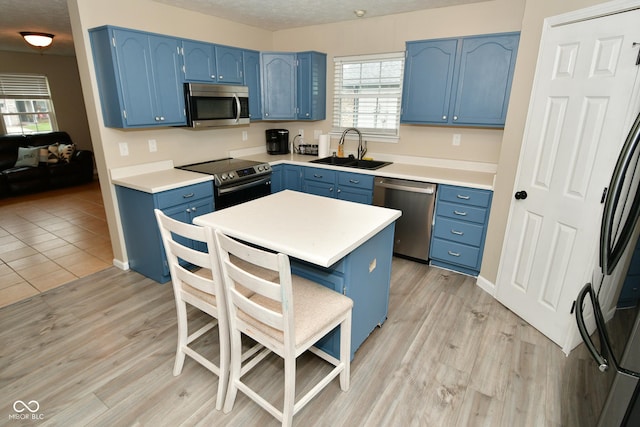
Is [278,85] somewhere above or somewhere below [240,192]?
above

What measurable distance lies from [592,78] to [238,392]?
9.13 feet

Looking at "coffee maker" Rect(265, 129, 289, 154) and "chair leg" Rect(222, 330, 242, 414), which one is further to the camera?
"coffee maker" Rect(265, 129, 289, 154)

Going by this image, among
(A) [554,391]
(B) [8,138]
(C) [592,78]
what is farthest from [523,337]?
(B) [8,138]

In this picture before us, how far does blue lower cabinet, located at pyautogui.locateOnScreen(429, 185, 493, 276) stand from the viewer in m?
3.06

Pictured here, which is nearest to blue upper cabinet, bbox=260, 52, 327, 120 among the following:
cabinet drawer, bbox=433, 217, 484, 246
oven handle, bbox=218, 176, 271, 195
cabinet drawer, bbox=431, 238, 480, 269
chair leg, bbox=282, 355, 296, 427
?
oven handle, bbox=218, 176, 271, 195

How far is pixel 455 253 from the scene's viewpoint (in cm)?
327

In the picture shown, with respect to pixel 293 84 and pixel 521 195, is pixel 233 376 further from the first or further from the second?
pixel 293 84

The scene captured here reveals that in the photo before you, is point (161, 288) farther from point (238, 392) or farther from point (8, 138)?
point (8, 138)

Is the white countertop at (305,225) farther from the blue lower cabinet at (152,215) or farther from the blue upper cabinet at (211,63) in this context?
the blue upper cabinet at (211,63)

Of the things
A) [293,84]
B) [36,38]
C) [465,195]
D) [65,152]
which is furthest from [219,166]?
[65,152]

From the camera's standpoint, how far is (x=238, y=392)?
1922 millimetres

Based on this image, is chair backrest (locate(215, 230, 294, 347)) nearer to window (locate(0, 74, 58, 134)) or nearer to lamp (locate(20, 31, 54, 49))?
lamp (locate(20, 31, 54, 49))

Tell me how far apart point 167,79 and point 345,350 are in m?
2.82

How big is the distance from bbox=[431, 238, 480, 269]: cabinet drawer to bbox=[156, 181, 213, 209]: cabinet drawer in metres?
2.28
